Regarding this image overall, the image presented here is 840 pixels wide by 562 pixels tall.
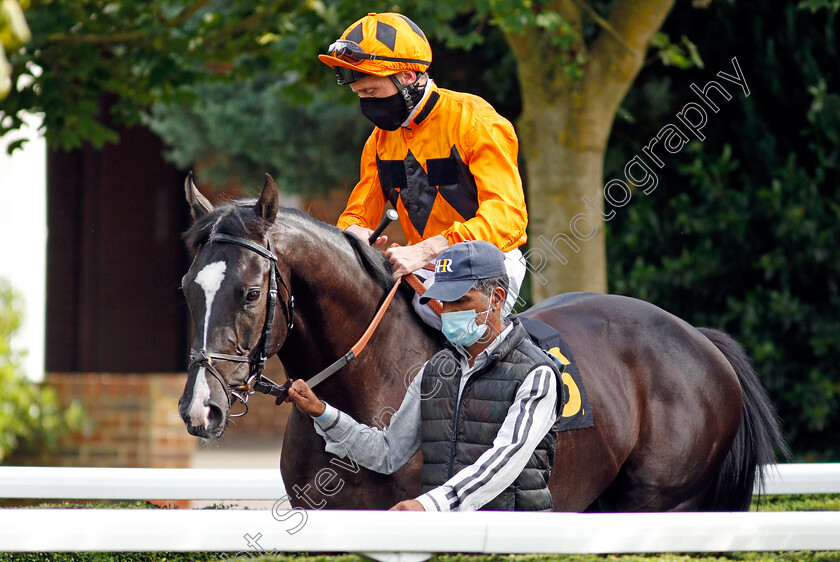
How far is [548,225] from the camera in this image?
5.73 m

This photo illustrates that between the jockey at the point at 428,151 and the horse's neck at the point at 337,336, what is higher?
the jockey at the point at 428,151

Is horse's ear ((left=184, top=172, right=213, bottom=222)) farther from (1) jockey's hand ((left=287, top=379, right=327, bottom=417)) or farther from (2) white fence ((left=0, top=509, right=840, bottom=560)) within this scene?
(2) white fence ((left=0, top=509, right=840, bottom=560))

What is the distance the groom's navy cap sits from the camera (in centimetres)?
254

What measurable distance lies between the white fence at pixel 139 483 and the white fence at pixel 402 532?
3.88 feet

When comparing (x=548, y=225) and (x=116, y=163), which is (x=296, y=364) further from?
(x=116, y=163)

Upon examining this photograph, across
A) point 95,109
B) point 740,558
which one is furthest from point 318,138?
point 740,558

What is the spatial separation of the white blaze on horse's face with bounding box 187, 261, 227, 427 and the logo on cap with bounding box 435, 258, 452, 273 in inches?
22.6

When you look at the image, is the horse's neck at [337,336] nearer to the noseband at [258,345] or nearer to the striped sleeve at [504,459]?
the noseband at [258,345]

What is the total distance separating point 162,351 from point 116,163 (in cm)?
232

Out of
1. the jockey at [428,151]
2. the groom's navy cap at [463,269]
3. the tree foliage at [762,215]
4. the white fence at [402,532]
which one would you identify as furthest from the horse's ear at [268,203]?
the tree foliage at [762,215]

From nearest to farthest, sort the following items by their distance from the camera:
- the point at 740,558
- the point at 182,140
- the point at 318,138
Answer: the point at 740,558
the point at 318,138
the point at 182,140

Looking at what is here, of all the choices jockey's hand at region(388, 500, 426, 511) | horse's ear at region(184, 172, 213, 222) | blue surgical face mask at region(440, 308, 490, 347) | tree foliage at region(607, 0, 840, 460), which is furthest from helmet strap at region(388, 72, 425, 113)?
tree foliage at region(607, 0, 840, 460)

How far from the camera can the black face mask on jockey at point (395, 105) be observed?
3.12m

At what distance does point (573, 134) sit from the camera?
579cm
